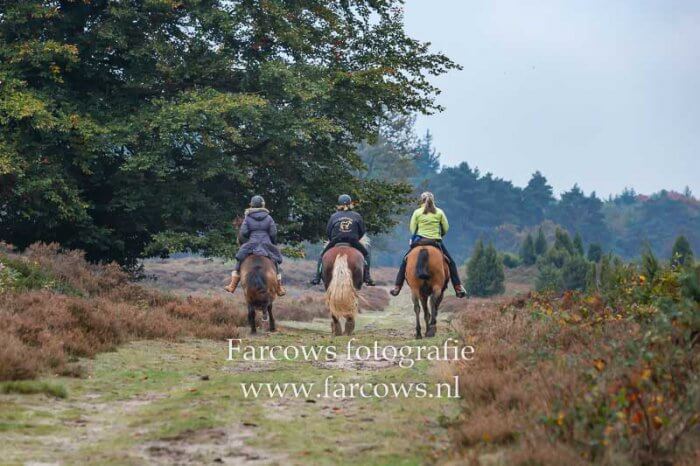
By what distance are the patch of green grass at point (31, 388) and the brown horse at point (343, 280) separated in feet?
27.8

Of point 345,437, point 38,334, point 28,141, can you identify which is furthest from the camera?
point 28,141

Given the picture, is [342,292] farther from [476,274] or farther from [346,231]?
[476,274]

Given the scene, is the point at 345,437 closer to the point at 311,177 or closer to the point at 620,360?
the point at 620,360

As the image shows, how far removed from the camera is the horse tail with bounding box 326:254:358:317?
1783cm

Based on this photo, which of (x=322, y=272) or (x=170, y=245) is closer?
(x=322, y=272)

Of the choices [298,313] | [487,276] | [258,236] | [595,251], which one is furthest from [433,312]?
[595,251]

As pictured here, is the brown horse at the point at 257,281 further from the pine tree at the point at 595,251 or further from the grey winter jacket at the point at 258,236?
the pine tree at the point at 595,251

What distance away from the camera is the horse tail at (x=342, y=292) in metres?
17.8

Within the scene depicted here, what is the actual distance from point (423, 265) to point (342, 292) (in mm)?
1828

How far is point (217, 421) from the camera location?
8.23 m

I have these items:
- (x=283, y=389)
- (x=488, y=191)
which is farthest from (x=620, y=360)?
(x=488, y=191)

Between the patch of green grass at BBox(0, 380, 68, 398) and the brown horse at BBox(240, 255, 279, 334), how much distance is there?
26.7ft

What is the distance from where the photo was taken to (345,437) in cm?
776

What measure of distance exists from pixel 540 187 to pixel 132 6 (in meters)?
110
